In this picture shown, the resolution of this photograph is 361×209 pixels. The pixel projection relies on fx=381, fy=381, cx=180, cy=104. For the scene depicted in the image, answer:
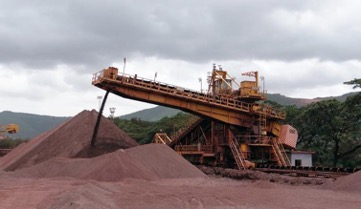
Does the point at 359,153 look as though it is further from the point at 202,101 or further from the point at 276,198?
the point at 276,198

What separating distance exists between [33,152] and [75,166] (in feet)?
21.9

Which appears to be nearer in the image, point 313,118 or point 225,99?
point 225,99

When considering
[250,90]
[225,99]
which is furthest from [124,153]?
[250,90]

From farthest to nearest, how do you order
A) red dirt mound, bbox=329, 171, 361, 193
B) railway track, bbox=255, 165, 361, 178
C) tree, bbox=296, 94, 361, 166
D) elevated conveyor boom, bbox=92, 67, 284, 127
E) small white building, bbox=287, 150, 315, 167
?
1. tree, bbox=296, 94, 361, 166
2. small white building, bbox=287, 150, 315, 167
3. elevated conveyor boom, bbox=92, 67, 284, 127
4. railway track, bbox=255, 165, 361, 178
5. red dirt mound, bbox=329, 171, 361, 193

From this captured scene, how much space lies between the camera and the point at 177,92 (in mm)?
24828

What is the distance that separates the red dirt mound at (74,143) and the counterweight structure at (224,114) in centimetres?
426

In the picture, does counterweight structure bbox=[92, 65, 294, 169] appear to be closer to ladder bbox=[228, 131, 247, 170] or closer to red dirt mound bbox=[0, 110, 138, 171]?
ladder bbox=[228, 131, 247, 170]

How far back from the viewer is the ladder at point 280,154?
84.9 feet

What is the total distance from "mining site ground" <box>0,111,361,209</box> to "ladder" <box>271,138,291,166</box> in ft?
13.5

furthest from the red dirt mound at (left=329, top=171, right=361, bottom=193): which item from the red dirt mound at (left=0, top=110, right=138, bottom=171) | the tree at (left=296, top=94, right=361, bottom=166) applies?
the tree at (left=296, top=94, right=361, bottom=166)

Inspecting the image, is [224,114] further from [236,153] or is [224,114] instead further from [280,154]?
[280,154]

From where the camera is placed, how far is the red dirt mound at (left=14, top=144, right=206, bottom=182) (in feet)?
56.8

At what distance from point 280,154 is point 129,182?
43.5ft

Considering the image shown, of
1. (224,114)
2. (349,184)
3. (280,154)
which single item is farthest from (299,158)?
(349,184)
